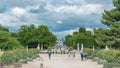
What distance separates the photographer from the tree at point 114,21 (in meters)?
54.7

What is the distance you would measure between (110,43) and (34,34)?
79745 millimetres

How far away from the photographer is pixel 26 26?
488 ft

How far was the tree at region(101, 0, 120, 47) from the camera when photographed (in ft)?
179

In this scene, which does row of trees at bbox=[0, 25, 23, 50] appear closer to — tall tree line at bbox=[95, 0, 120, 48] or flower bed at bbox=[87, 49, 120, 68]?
tall tree line at bbox=[95, 0, 120, 48]

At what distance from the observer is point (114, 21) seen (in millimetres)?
57281

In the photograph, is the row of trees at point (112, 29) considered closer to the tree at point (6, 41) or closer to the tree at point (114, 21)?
the tree at point (114, 21)

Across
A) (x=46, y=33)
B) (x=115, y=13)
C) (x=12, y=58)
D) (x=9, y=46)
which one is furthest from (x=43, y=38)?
(x=12, y=58)

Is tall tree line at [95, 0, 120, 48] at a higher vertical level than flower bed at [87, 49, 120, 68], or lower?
higher

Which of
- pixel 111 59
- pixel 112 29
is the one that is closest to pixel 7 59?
pixel 111 59

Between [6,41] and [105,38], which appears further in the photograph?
[6,41]

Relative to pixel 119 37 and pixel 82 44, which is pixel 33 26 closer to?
pixel 82 44

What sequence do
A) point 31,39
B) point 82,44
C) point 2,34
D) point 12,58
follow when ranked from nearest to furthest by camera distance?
point 12,58 < point 2,34 < point 82,44 < point 31,39

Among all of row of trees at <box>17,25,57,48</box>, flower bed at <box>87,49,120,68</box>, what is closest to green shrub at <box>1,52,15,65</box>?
flower bed at <box>87,49,120,68</box>

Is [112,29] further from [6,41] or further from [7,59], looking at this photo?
[7,59]
